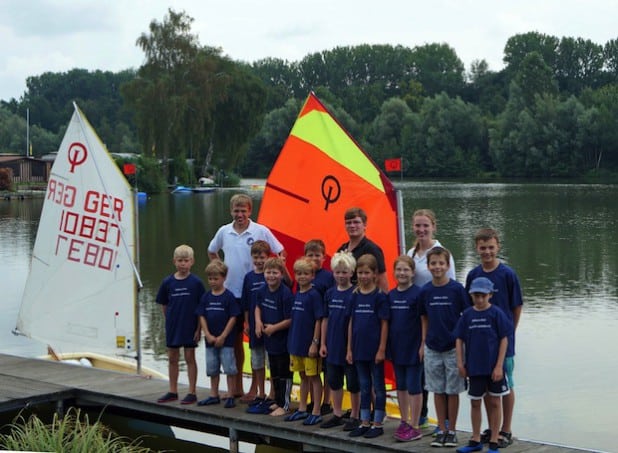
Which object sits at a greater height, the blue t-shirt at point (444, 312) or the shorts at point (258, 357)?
the blue t-shirt at point (444, 312)

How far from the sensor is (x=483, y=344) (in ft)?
20.0

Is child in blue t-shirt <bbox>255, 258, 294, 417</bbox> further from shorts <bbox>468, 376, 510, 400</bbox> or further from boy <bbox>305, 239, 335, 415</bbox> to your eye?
shorts <bbox>468, 376, 510, 400</bbox>

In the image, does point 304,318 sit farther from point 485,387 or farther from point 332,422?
point 485,387

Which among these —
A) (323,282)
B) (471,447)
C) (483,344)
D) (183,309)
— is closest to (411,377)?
(471,447)

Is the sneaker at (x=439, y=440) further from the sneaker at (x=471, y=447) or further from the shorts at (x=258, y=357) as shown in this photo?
the shorts at (x=258, y=357)

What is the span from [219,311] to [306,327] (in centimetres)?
84

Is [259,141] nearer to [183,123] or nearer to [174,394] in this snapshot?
[183,123]

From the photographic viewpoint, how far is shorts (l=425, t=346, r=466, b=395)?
639 centimetres

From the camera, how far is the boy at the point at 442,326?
6.35m

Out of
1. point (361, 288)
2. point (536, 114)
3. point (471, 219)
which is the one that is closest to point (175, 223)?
point (471, 219)

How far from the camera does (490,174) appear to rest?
2940 inches

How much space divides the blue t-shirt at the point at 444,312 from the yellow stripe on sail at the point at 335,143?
93.4 inches

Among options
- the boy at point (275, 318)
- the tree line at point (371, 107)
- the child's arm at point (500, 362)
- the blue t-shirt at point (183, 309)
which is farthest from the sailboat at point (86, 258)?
the tree line at point (371, 107)

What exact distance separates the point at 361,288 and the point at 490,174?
69398mm
